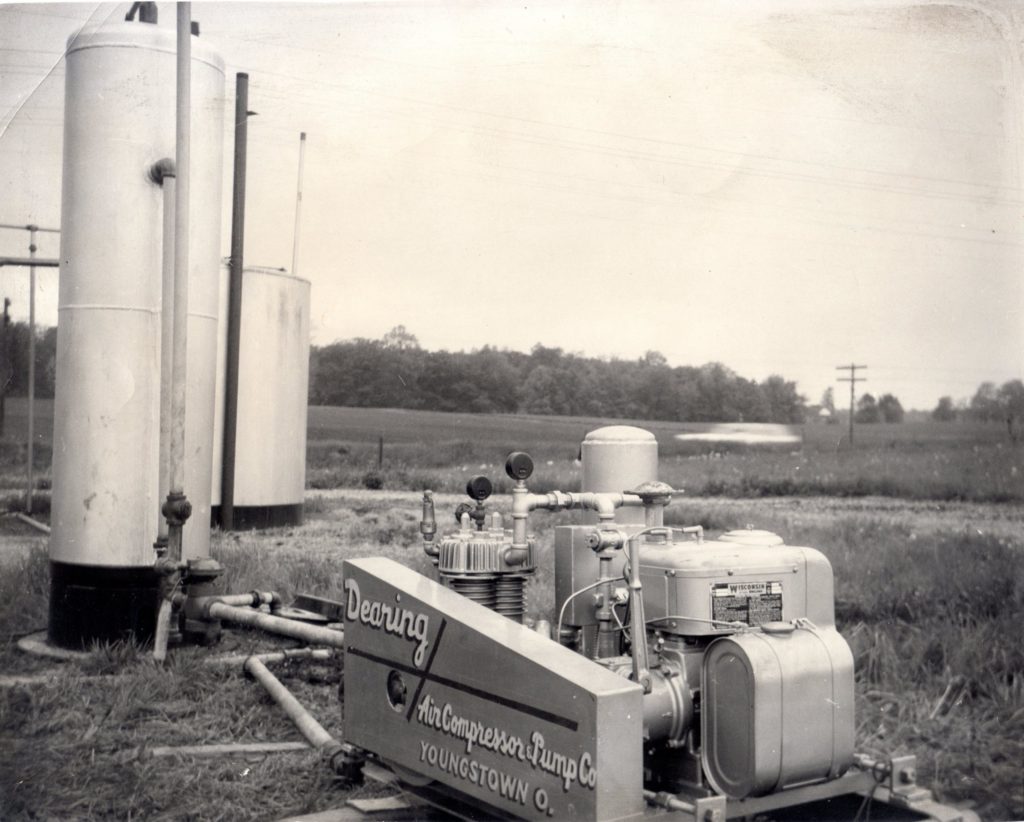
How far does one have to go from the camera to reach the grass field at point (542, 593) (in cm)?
364

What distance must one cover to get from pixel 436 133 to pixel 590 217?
3.04 ft

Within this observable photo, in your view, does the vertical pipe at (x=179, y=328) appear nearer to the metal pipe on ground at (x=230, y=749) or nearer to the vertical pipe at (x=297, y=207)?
the vertical pipe at (x=297, y=207)

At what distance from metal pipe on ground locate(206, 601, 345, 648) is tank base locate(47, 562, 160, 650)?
34 centimetres

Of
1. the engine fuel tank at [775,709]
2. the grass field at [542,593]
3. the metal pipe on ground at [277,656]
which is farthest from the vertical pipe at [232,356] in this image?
the engine fuel tank at [775,709]

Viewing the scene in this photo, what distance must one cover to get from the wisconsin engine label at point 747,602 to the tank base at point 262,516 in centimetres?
317

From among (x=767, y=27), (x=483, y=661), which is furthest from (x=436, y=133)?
(x=483, y=661)

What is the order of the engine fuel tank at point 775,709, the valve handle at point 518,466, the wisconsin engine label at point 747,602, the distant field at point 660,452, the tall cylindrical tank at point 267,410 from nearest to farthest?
1. the engine fuel tank at point 775,709
2. the wisconsin engine label at point 747,602
3. the valve handle at point 518,466
4. the distant field at point 660,452
5. the tall cylindrical tank at point 267,410

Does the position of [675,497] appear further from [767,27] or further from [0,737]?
[0,737]

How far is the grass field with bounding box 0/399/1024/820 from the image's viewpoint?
3.64m

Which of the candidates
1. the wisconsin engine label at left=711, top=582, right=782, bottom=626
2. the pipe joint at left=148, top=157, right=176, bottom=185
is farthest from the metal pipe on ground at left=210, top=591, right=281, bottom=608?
the wisconsin engine label at left=711, top=582, right=782, bottom=626

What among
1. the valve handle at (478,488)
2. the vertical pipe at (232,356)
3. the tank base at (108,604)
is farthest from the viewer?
the vertical pipe at (232,356)

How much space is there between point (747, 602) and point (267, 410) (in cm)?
344

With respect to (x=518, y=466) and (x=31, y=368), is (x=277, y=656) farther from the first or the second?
(x=518, y=466)

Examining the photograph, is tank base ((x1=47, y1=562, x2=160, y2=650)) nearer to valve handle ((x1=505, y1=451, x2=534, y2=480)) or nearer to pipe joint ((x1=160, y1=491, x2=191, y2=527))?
pipe joint ((x1=160, y1=491, x2=191, y2=527))
